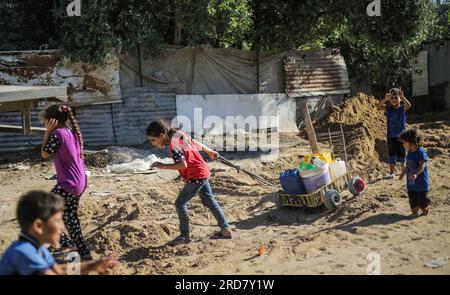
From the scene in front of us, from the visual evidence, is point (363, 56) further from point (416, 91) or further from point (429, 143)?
point (429, 143)

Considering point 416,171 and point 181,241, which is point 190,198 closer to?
point 181,241

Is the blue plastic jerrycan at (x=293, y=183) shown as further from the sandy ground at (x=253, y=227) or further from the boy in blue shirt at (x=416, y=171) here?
the boy in blue shirt at (x=416, y=171)

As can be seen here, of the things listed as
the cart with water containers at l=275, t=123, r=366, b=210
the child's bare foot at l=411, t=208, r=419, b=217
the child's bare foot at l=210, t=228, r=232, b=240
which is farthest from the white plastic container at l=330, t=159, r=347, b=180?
the child's bare foot at l=210, t=228, r=232, b=240

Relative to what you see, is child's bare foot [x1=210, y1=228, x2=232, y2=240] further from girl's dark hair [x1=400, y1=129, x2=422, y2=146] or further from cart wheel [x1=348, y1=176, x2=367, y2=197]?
girl's dark hair [x1=400, y1=129, x2=422, y2=146]

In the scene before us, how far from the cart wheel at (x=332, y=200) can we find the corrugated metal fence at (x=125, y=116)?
22.6 feet

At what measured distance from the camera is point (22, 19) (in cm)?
1286

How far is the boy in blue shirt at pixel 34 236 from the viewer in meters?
3.21

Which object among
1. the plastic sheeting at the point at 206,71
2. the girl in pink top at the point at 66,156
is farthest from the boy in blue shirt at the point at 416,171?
the plastic sheeting at the point at 206,71

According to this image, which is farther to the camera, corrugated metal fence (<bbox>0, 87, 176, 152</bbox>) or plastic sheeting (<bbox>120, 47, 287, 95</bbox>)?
plastic sheeting (<bbox>120, 47, 287, 95</bbox>)

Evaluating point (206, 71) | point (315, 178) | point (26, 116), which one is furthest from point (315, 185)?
point (206, 71)

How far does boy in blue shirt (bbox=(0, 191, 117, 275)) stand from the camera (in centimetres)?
Result: 321

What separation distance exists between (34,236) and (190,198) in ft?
10.2

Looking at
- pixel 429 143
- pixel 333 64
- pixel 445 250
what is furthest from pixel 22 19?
pixel 445 250

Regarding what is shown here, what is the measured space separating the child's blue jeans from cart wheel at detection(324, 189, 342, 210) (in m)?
1.54
